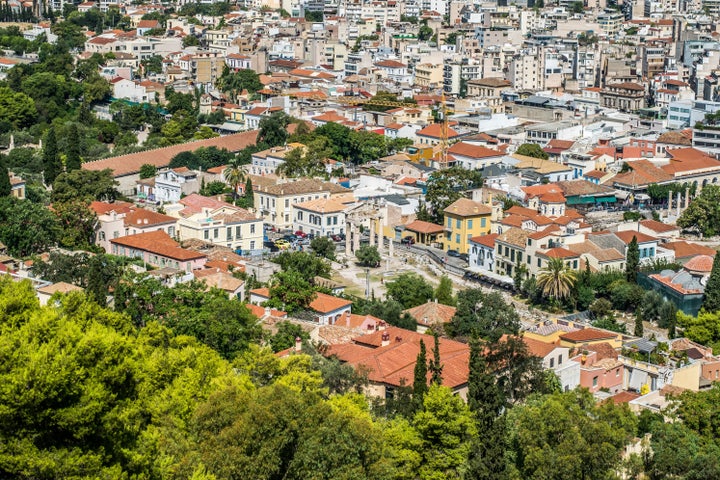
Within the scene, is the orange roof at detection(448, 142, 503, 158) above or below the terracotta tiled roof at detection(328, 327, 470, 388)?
below

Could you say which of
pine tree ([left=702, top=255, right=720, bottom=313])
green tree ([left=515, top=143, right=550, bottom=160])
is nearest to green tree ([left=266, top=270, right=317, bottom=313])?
pine tree ([left=702, top=255, right=720, bottom=313])

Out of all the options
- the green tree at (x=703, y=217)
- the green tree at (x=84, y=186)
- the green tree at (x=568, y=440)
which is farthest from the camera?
the green tree at (x=703, y=217)

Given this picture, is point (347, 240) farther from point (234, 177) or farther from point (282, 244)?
point (234, 177)

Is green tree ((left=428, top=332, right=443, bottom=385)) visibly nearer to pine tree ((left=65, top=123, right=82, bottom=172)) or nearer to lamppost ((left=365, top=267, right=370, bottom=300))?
lamppost ((left=365, top=267, right=370, bottom=300))

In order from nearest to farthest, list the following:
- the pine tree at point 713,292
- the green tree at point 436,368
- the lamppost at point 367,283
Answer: the green tree at point 436,368, the pine tree at point 713,292, the lamppost at point 367,283

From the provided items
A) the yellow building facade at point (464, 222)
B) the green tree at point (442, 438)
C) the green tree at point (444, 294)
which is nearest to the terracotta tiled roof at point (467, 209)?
the yellow building facade at point (464, 222)

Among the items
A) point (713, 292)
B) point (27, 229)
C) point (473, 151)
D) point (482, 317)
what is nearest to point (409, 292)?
point (482, 317)

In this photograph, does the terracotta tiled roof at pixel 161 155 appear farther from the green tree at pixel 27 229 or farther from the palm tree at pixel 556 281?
the palm tree at pixel 556 281
